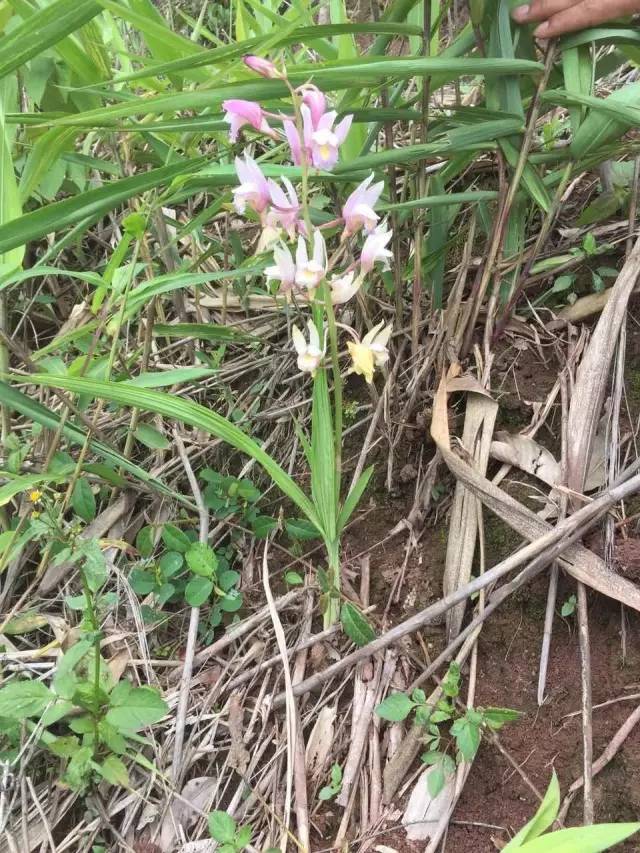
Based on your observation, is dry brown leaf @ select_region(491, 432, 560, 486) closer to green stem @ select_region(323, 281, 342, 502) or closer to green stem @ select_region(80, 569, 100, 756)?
green stem @ select_region(323, 281, 342, 502)

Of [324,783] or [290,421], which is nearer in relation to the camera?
[324,783]

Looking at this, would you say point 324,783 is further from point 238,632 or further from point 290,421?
point 290,421

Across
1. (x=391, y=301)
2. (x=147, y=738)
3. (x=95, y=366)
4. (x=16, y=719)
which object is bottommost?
(x=147, y=738)

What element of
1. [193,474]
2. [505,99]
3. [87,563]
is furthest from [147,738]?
[505,99]

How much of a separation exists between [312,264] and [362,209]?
129mm

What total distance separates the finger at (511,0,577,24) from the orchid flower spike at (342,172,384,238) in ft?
1.25

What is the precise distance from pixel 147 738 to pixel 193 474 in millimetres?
501

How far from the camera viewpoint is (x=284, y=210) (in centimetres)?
88

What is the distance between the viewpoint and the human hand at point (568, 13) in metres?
0.90

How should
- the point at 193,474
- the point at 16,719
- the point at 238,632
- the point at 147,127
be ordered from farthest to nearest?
the point at 193,474 → the point at 238,632 → the point at 16,719 → the point at 147,127

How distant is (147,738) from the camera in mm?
1000

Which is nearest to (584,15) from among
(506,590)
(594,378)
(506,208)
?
(506,208)

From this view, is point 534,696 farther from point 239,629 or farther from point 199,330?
point 199,330

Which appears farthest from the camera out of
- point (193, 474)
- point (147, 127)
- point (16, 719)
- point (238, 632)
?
point (193, 474)
